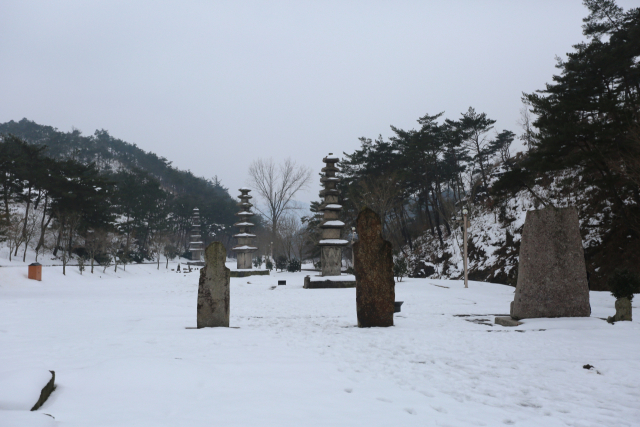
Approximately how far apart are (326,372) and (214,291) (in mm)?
4246

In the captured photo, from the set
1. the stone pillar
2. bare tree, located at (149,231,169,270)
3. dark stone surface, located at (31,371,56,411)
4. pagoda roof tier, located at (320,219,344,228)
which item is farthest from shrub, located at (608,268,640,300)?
bare tree, located at (149,231,169,270)

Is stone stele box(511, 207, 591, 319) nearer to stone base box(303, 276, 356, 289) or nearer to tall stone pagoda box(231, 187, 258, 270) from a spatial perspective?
stone base box(303, 276, 356, 289)

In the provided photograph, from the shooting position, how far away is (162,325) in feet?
28.8

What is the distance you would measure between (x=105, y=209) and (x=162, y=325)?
119ft

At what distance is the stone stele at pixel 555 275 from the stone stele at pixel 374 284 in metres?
2.88

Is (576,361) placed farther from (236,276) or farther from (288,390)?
(236,276)

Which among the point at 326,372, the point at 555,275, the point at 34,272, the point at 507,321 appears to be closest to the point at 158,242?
the point at 34,272

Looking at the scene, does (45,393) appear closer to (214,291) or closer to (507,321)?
(214,291)

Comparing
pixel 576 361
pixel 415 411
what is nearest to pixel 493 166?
pixel 576 361

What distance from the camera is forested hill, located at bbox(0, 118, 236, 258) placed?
54156 mm

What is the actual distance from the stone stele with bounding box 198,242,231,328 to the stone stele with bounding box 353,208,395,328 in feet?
9.73

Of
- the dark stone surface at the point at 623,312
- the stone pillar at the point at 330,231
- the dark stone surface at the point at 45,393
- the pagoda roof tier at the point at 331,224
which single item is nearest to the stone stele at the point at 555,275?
the dark stone surface at the point at 623,312

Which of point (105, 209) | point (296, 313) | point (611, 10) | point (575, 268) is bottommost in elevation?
point (296, 313)

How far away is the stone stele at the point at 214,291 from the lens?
332 inches
